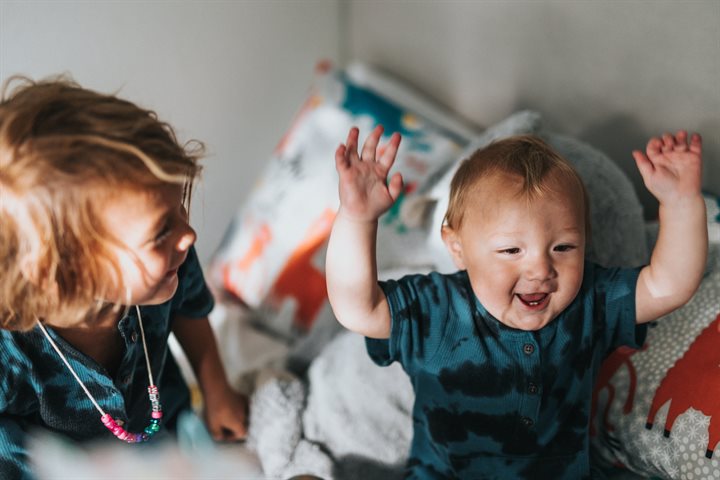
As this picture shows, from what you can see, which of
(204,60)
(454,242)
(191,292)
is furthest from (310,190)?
(454,242)

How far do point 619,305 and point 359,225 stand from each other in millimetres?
352

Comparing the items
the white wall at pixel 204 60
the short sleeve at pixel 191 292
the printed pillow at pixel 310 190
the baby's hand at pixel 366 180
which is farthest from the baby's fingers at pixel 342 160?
the printed pillow at pixel 310 190

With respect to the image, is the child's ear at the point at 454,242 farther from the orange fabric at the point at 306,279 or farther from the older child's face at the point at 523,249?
the orange fabric at the point at 306,279

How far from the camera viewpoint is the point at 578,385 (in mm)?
893

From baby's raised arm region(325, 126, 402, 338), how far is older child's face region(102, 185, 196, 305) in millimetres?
164

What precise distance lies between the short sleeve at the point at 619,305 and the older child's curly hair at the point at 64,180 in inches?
20.7

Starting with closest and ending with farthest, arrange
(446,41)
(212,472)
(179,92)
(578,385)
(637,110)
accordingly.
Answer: (578,385)
(212,472)
(637,110)
(179,92)
(446,41)

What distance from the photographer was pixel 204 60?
1340 millimetres

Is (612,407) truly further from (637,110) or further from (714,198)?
(637,110)

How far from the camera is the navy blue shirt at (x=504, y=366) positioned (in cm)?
86

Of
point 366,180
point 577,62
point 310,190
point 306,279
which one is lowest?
point 306,279

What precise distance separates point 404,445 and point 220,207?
66cm

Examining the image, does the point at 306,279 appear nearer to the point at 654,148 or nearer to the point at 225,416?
the point at 225,416

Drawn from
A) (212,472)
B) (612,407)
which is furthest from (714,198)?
(212,472)
